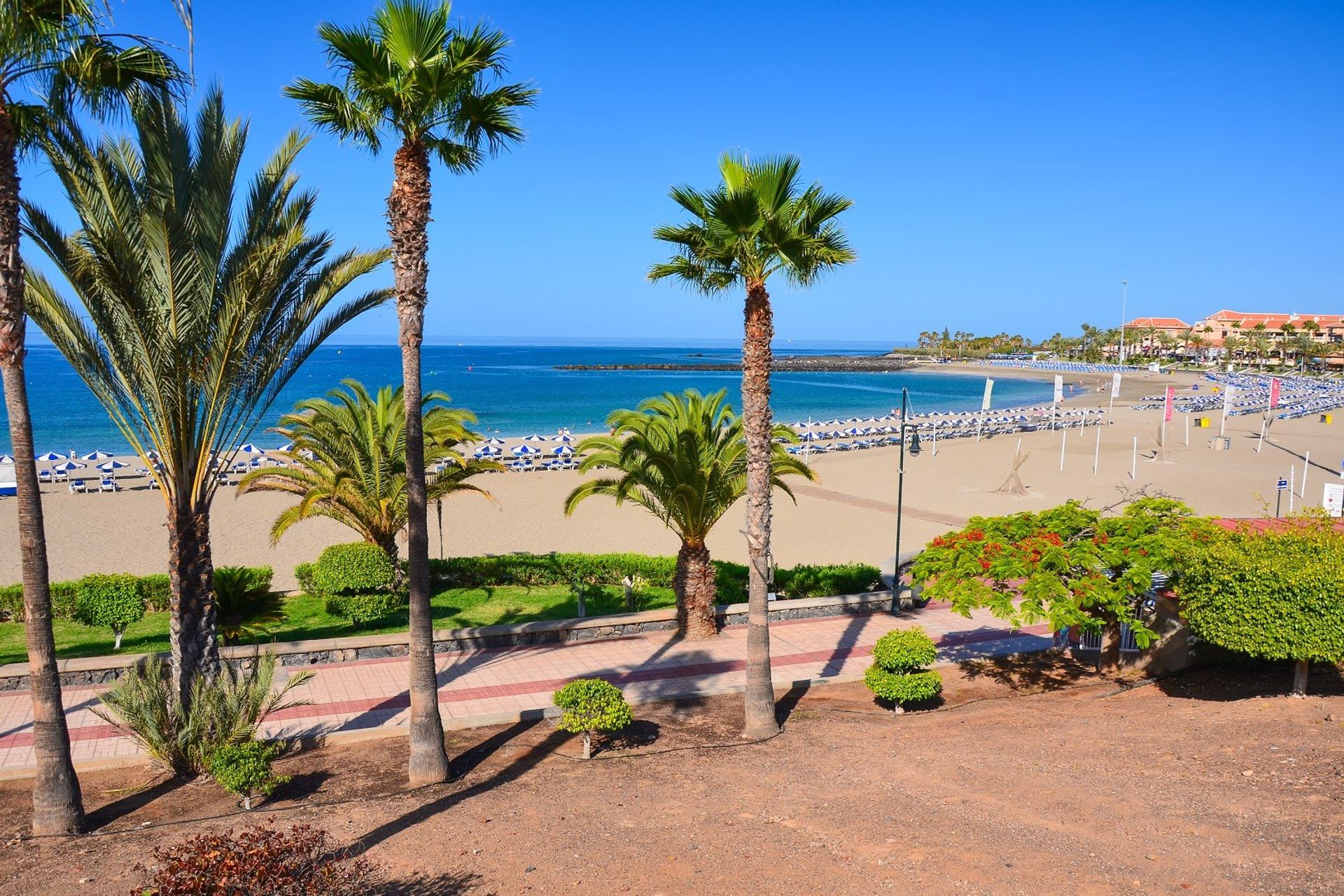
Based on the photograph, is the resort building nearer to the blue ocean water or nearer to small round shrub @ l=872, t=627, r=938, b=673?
the blue ocean water

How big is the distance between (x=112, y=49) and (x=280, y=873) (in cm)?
617

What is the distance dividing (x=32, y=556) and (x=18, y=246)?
2.33 metres

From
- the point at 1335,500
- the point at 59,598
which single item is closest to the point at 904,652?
the point at 1335,500

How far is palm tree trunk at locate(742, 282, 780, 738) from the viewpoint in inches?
396

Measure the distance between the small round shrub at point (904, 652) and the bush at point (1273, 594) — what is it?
2.78 meters

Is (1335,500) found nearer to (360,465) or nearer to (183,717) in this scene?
(360,465)

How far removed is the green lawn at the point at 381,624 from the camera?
13.1 meters

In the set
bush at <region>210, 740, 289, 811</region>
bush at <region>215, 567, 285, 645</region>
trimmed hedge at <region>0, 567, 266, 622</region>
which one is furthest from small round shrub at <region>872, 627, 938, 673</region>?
trimmed hedge at <region>0, 567, 266, 622</region>

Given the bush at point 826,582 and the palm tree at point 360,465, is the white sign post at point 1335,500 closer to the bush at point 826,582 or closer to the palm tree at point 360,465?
the bush at point 826,582

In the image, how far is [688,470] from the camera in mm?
13500

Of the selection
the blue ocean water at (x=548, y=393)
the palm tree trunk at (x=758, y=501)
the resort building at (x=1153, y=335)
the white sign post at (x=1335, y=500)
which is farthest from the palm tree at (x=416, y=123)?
the resort building at (x=1153, y=335)

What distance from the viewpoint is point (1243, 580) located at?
9.77m

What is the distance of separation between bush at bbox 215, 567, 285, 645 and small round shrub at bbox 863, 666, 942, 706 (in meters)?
7.62

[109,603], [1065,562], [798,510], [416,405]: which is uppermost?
[416,405]
